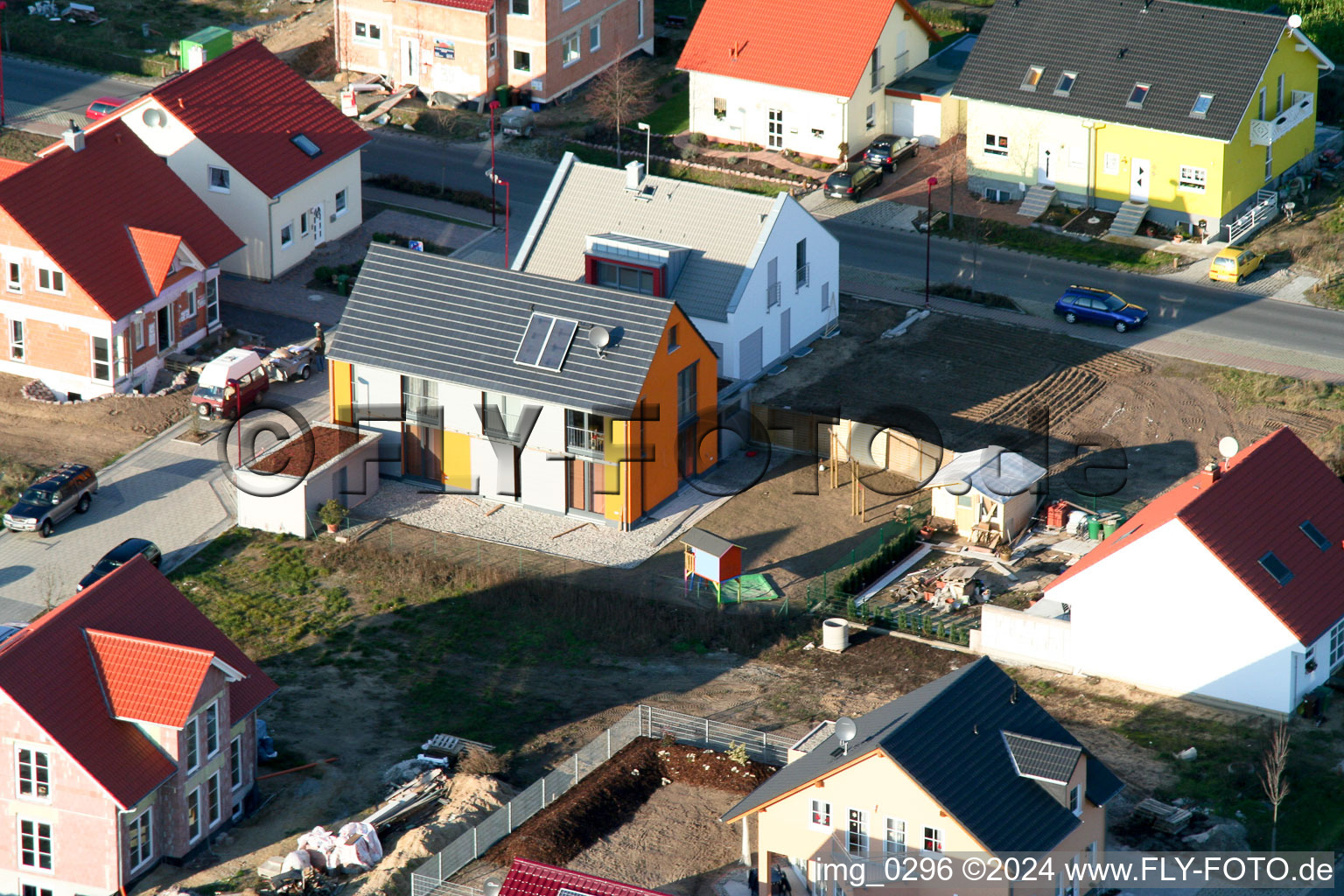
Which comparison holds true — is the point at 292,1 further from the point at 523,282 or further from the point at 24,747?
the point at 24,747

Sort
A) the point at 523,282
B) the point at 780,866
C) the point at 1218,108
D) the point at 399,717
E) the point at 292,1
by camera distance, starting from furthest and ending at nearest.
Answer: the point at 292,1 → the point at 1218,108 → the point at 523,282 → the point at 399,717 → the point at 780,866

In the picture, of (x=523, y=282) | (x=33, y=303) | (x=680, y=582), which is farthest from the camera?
(x=33, y=303)

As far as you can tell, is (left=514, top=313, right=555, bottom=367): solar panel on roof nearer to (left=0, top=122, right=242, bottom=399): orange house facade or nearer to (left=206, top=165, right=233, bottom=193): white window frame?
(left=0, top=122, right=242, bottom=399): orange house facade

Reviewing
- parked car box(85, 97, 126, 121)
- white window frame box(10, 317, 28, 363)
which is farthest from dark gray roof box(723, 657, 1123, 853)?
parked car box(85, 97, 126, 121)

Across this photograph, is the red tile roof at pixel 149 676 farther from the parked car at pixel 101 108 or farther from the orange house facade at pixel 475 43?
the orange house facade at pixel 475 43

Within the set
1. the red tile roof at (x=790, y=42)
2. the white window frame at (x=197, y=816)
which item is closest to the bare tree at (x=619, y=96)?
the red tile roof at (x=790, y=42)

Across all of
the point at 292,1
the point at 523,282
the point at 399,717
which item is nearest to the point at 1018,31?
the point at 523,282

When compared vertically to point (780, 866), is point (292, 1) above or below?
Answer: above
